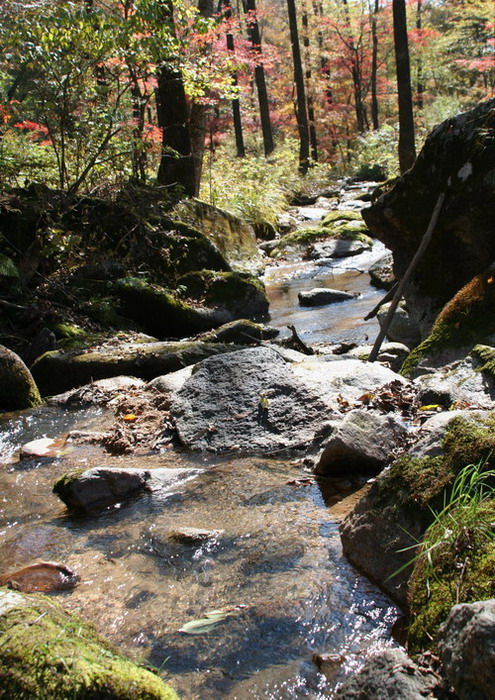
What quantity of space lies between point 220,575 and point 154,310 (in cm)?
633

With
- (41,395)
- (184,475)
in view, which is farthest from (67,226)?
(184,475)

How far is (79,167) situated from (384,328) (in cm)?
628

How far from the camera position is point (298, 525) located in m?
3.30

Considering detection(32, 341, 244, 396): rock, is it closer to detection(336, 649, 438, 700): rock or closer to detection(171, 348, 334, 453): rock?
detection(171, 348, 334, 453): rock

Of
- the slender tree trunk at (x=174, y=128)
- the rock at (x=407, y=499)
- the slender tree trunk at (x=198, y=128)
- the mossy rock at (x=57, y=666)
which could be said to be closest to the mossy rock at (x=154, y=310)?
the slender tree trunk at (x=174, y=128)

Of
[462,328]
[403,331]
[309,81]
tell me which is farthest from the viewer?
[309,81]

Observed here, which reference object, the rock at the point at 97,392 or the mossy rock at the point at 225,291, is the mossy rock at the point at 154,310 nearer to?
the mossy rock at the point at 225,291

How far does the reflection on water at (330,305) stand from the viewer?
8.50m

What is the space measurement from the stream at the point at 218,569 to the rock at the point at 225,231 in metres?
7.16

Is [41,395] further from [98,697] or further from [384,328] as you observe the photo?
[98,697]

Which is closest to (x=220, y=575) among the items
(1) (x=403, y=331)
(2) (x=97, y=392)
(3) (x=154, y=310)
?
(2) (x=97, y=392)

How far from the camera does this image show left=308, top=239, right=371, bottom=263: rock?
1413cm

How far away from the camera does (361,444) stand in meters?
3.68

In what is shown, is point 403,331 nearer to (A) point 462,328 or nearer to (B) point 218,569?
(A) point 462,328
